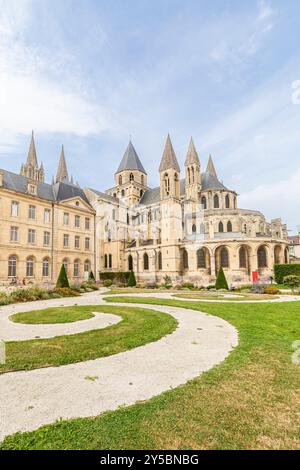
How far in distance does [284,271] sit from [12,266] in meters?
32.3

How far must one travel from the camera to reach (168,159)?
43719 mm

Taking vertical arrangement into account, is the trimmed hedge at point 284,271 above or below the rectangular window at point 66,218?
below

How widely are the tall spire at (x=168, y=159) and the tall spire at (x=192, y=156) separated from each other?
514 cm

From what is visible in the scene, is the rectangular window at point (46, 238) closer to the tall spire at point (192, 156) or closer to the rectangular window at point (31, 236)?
the rectangular window at point (31, 236)

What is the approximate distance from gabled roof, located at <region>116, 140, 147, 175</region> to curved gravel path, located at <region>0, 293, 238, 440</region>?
5454 cm

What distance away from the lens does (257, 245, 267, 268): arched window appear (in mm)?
34584

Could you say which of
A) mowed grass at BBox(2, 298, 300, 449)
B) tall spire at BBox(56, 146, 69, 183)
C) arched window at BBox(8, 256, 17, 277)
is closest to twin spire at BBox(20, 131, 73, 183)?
tall spire at BBox(56, 146, 69, 183)

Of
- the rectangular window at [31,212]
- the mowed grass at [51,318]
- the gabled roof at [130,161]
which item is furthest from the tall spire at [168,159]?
the mowed grass at [51,318]

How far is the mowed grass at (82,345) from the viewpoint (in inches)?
207

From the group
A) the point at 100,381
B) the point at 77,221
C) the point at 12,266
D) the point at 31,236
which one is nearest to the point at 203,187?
the point at 77,221

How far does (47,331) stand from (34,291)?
1160 centimetres

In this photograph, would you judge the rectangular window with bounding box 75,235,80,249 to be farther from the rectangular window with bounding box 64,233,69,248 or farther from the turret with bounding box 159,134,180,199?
the turret with bounding box 159,134,180,199
